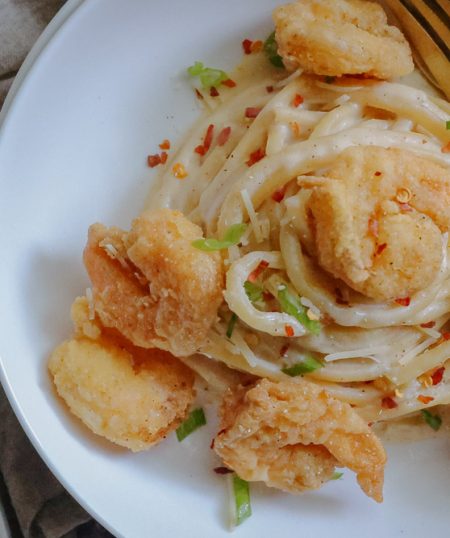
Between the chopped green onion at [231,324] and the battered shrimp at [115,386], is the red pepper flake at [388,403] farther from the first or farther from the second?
the battered shrimp at [115,386]

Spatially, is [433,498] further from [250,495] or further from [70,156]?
[70,156]

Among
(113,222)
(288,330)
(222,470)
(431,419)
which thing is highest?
(113,222)

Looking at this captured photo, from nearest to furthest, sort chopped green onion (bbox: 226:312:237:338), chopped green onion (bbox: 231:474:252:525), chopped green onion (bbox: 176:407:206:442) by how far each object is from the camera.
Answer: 1. chopped green onion (bbox: 226:312:237:338)
2. chopped green onion (bbox: 231:474:252:525)
3. chopped green onion (bbox: 176:407:206:442)

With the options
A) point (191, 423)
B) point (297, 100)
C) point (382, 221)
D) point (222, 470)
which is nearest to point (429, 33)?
point (297, 100)

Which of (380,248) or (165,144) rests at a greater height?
(165,144)

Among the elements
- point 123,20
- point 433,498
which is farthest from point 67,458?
point 123,20

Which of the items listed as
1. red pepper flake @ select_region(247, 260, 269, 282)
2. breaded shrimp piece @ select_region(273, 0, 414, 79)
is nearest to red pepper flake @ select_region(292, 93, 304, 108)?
breaded shrimp piece @ select_region(273, 0, 414, 79)

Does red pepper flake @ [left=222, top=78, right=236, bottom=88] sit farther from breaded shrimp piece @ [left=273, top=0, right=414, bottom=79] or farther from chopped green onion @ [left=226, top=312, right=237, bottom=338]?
chopped green onion @ [left=226, top=312, right=237, bottom=338]

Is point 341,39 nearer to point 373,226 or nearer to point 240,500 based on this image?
point 373,226
